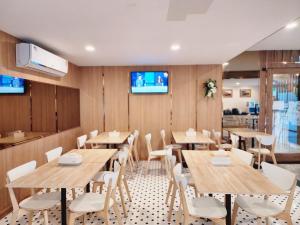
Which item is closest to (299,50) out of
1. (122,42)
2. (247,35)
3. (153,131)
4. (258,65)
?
(258,65)

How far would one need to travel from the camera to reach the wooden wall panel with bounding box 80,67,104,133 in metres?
5.96

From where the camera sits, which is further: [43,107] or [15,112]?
[43,107]

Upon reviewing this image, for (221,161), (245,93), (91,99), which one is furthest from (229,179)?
(245,93)

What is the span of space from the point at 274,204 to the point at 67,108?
510 cm

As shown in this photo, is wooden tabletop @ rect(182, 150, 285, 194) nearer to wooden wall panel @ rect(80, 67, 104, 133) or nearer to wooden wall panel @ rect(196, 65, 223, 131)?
wooden wall panel @ rect(196, 65, 223, 131)

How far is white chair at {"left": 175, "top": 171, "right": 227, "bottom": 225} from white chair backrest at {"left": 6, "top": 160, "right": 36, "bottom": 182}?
173 centimetres

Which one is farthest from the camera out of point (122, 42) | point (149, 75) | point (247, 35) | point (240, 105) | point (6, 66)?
point (240, 105)

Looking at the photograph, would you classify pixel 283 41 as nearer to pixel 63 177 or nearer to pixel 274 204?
pixel 274 204

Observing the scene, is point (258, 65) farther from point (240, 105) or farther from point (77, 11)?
point (240, 105)

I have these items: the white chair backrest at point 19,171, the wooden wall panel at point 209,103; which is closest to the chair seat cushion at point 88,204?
the white chair backrest at point 19,171

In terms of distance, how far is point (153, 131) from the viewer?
19.5ft

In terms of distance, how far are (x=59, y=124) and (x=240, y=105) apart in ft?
34.0

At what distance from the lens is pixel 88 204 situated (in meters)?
2.38

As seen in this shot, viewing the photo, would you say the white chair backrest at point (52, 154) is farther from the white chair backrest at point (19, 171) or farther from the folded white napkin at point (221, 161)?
the folded white napkin at point (221, 161)
